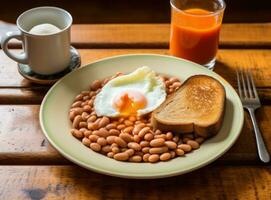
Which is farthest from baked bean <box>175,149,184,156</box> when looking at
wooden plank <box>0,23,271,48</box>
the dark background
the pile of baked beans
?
the dark background

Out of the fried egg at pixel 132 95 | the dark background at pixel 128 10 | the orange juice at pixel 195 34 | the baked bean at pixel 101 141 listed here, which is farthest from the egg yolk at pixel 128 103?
the dark background at pixel 128 10

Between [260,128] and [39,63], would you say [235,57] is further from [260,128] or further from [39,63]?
[39,63]

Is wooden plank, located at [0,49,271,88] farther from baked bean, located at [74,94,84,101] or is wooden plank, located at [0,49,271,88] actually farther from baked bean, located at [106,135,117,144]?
baked bean, located at [106,135,117,144]

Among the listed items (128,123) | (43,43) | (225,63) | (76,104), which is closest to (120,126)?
(128,123)

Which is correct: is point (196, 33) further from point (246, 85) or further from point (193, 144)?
point (193, 144)

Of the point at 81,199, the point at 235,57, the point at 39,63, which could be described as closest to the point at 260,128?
the point at 235,57

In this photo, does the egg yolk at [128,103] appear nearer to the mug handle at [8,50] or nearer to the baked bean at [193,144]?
the baked bean at [193,144]
